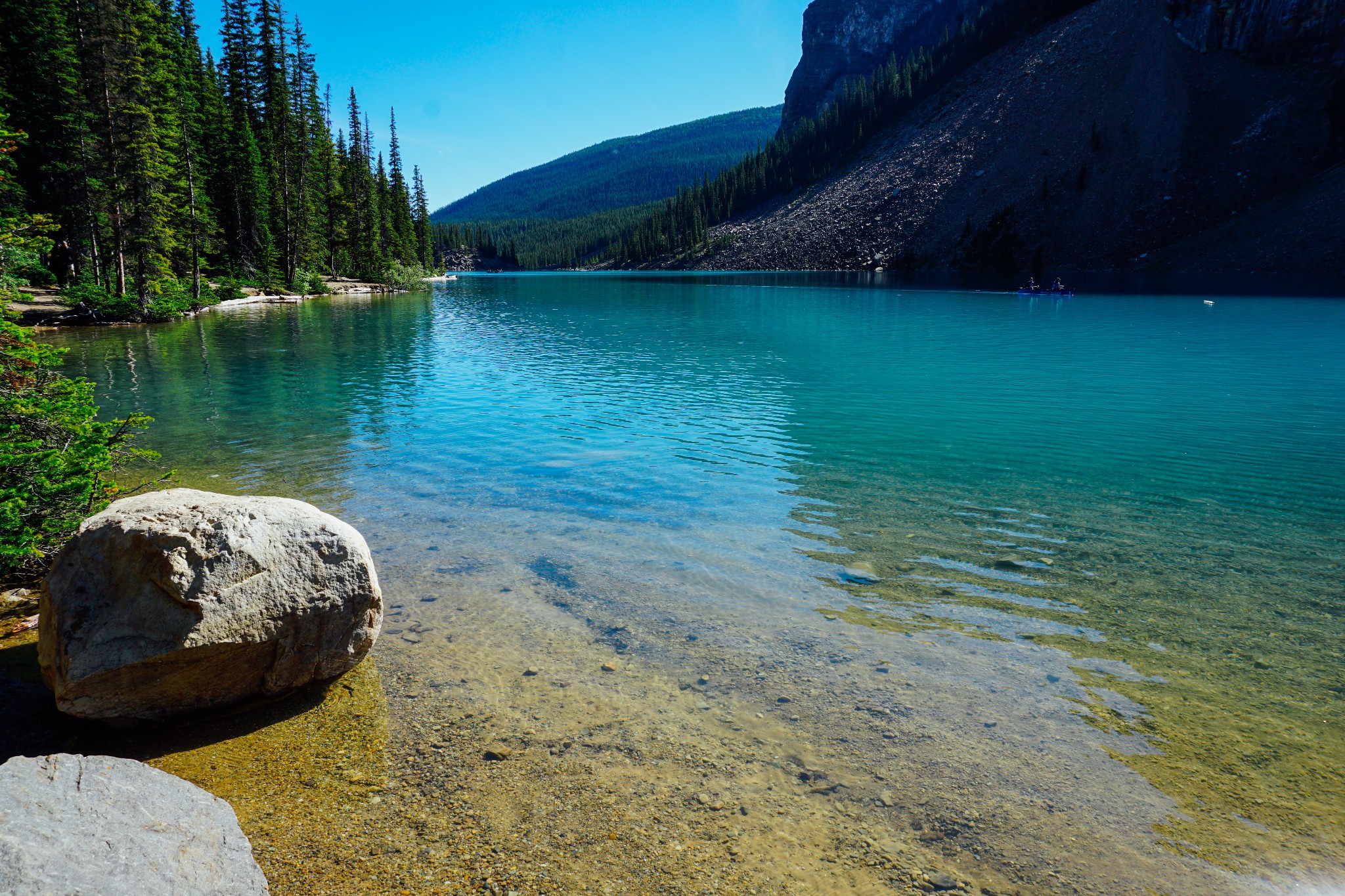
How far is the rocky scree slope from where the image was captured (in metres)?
90.3

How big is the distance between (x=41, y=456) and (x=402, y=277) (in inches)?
3231

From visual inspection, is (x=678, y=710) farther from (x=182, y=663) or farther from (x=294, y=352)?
(x=294, y=352)

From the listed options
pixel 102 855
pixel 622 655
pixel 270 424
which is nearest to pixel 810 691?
pixel 622 655

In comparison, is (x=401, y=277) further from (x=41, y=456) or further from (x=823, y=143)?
(x=823, y=143)

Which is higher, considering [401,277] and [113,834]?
[401,277]

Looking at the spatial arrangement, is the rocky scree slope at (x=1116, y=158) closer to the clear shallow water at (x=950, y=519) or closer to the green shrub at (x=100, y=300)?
the clear shallow water at (x=950, y=519)

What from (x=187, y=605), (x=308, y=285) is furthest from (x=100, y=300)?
(x=187, y=605)

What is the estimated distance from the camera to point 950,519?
10625 millimetres

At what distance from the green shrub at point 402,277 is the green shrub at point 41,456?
Result: 79.5 m

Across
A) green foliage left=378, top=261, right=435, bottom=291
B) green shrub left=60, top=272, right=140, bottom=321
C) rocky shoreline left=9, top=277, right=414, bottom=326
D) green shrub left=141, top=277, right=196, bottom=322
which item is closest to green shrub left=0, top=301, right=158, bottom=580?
rocky shoreline left=9, top=277, right=414, bottom=326

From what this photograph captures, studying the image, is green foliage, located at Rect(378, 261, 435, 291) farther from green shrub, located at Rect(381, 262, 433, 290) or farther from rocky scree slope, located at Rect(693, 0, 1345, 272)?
rocky scree slope, located at Rect(693, 0, 1345, 272)

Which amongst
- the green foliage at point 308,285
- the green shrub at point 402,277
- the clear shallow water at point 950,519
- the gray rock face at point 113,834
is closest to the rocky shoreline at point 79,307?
the green foliage at point 308,285

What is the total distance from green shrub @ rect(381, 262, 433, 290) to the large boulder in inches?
3253

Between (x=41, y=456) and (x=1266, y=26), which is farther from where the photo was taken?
(x=1266, y=26)
